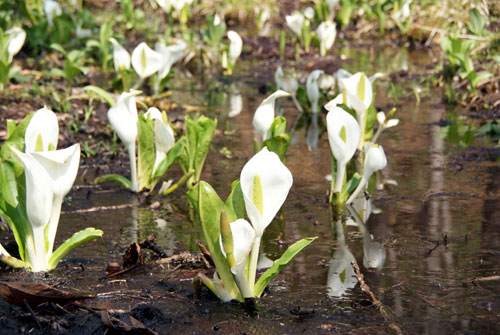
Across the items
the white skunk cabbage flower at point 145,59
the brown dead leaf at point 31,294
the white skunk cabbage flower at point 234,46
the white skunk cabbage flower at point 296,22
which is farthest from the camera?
the white skunk cabbage flower at point 296,22

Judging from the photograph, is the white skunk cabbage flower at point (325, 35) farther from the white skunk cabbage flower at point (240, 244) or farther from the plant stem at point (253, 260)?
the white skunk cabbage flower at point (240, 244)

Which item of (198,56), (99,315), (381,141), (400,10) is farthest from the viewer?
(400,10)

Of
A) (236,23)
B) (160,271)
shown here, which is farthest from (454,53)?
(236,23)

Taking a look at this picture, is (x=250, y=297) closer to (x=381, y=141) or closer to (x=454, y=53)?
(x=381, y=141)

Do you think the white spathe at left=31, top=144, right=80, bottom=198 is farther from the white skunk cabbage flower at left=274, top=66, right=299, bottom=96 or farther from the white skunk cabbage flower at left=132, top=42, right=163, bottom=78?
the white skunk cabbage flower at left=274, top=66, right=299, bottom=96

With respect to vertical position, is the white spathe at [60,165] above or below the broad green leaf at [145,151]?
above

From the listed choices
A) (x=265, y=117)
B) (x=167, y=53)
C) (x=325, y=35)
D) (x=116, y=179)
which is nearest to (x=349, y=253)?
(x=265, y=117)

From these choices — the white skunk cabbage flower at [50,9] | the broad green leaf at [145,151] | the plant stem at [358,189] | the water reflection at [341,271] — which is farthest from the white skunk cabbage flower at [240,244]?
the white skunk cabbage flower at [50,9]
